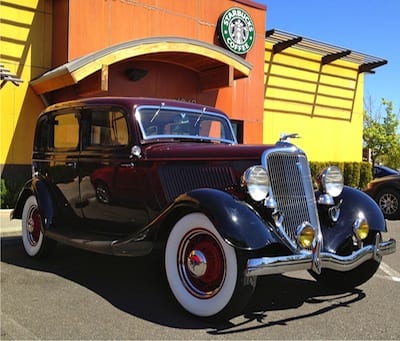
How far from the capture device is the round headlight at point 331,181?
462 centimetres

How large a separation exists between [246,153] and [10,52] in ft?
27.6

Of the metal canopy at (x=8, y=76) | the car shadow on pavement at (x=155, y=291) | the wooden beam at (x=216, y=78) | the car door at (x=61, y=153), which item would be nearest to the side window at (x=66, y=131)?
the car door at (x=61, y=153)

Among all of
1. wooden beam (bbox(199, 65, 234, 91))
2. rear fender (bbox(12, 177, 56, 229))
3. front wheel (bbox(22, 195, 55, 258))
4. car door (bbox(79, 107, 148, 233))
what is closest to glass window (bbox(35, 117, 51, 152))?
rear fender (bbox(12, 177, 56, 229))

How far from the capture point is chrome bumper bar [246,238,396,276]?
350 cm

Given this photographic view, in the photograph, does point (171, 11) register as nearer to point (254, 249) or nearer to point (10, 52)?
point (10, 52)

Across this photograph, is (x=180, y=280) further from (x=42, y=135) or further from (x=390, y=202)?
(x=390, y=202)

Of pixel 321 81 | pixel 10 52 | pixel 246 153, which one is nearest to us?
pixel 246 153

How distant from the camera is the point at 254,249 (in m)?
3.57

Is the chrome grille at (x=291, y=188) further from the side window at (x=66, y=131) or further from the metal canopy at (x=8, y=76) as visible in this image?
the metal canopy at (x=8, y=76)

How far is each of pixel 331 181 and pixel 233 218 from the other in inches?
55.0

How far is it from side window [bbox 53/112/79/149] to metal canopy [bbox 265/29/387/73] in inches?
436

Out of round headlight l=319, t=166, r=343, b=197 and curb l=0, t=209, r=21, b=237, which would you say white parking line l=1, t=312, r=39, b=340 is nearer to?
round headlight l=319, t=166, r=343, b=197

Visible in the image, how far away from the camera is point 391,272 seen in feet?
18.5

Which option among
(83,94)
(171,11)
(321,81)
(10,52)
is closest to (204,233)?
(83,94)
